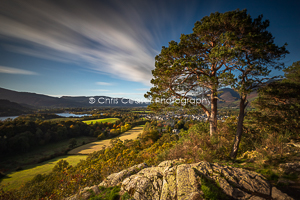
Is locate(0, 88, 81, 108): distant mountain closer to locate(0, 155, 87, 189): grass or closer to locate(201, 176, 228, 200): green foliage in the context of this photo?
locate(0, 155, 87, 189): grass

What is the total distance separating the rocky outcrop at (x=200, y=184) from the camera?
354 centimetres

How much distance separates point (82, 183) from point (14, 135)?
202ft

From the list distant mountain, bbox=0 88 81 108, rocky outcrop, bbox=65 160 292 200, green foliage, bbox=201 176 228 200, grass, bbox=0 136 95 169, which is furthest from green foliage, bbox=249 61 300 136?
distant mountain, bbox=0 88 81 108

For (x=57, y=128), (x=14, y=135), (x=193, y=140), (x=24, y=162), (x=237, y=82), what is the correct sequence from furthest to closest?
(x=57, y=128) → (x=14, y=135) → (x=24, y=162) → (x=193, y=140) → (x=237, y=82)

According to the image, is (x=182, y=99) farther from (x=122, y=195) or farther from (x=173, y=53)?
(x=122, y=195)

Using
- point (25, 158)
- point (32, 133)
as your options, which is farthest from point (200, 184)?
point (32, 133)

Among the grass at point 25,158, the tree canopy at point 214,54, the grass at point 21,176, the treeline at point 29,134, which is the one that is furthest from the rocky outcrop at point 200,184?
the treeline at point 29,134

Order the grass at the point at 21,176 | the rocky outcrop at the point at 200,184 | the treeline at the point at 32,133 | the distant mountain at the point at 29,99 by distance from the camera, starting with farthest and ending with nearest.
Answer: the distant mountain at the point at 29,99
the treeline at the point at 32,133
the grass at the point at 21,176
the rocky outcrop at the point at 200,184

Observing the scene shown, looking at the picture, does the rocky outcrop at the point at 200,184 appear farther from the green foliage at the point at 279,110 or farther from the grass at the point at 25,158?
the grass at the point at 25,158

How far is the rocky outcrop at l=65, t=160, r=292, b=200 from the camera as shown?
3.54 meters

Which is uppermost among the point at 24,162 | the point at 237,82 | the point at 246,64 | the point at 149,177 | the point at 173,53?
the point at 173,53

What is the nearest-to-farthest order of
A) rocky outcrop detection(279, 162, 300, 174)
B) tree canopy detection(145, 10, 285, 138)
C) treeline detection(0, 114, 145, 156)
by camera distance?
rocky outcrop detection(279, 162, 300, 174) < tree canopy detection(145, 10, 285, 138) < treeline detection(0, 114, 145, 156)

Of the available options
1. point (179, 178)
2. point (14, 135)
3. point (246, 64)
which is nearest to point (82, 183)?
point (179, 178)

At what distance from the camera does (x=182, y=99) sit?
29.6ft
